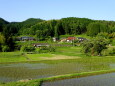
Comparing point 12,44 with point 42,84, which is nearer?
point 42,84

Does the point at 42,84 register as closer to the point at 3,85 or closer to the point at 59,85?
the point at 59,85

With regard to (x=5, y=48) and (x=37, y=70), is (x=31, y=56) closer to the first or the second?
(x=37, y=70)

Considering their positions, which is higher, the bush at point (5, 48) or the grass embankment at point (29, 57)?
the bush at point (5, 48)

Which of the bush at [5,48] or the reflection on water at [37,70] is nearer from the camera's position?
the reflection on water at [37,70]

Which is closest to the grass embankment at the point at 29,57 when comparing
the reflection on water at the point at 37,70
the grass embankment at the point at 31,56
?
the grass embankment at the point at 31,56

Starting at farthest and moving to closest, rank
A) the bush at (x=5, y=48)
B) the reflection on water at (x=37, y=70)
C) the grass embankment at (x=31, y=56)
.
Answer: the bush at (x=5, y=48)
the grass embankment at (x=31, y=56)
the reflection on water at (x=37, y=70)

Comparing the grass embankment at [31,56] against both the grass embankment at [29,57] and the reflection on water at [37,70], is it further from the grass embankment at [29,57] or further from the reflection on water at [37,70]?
the reflection on water at [37,70]

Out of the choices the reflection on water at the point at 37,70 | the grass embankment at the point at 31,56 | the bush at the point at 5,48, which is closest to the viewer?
the reflection on water at the point at 37,70

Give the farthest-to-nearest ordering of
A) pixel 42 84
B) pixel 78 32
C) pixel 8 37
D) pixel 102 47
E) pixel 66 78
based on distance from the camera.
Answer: pixel 78 32 → pixel 8 37 → pixel 102 47 → pixel 66 78 → pixel 42 84

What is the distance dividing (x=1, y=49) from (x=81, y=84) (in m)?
44.9

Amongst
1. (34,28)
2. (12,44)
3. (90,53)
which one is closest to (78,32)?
(34,28)

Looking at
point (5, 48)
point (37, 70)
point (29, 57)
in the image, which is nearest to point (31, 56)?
point (29, 57)

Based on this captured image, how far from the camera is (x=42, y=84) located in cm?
1437

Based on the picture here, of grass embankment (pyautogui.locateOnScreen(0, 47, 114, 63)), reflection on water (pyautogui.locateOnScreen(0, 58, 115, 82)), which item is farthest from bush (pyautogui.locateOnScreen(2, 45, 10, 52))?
reflection on water (pyautogui.locateOnScreen(0, 58, 115, 82))
